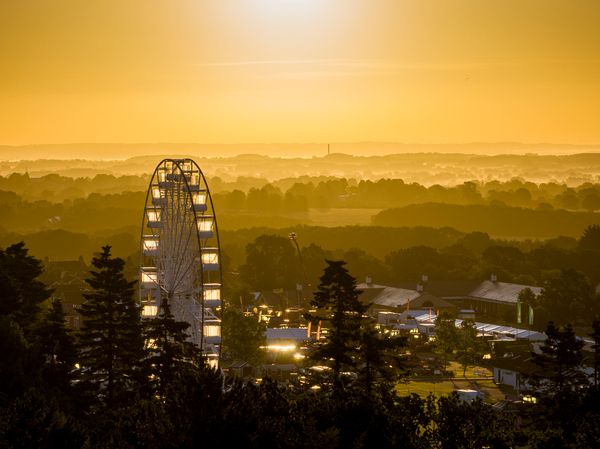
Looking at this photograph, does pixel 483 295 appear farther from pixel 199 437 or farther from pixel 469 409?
pixel 199 437

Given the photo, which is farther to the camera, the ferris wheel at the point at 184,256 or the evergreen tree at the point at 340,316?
the ferris wheel at the point at 184,256

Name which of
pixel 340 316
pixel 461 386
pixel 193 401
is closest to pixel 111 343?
pixel 340 316

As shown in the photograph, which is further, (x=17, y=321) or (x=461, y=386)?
(x=461, y=386)

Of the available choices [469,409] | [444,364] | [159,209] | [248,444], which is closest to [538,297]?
[444,364]

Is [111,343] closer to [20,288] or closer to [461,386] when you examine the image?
[20,288]

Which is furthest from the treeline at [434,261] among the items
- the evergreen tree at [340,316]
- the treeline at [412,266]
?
the evergreen tree at [340,316]

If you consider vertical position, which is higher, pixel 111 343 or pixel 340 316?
pixel 340 316

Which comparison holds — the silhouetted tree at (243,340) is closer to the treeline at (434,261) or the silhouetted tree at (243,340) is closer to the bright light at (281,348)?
the bright light at (281,348)
